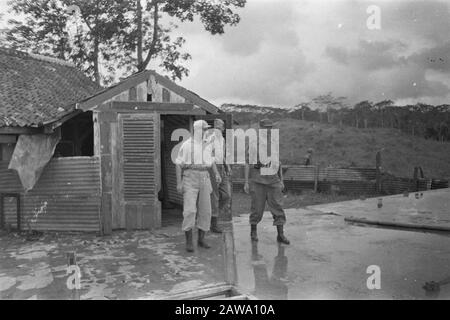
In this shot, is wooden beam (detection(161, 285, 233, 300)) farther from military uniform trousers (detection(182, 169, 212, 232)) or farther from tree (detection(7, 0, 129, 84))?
tree (detection(7, 0, 129, 84))

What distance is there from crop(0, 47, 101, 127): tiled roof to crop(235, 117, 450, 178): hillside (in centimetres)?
2194

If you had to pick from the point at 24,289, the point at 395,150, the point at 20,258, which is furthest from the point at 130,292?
the point at 395,150

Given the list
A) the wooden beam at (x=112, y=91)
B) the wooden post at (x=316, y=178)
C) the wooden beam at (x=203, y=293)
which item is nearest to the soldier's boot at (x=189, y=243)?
the wooden beam at (x=203, y=293)

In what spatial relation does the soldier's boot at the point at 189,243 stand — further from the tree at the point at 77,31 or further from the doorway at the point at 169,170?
the tree at the point at 77,31

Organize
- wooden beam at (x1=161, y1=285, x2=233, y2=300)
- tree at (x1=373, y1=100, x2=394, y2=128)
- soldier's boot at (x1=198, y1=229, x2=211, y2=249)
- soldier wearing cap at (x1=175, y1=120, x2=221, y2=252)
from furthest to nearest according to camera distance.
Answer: tree at (x1=373, y1=100, x2=394, y2=128), soldier's boot at (x1=198, y1=229, x2=211, y2=249), soldier wearing cap at (x1=175, y1=120, x2=221, y2=252), wooden beam at (x1=161, y1=285, x2=233, y2=300)

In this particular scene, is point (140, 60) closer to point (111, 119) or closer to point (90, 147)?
point (90, 147)

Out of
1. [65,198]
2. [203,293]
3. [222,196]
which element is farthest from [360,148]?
[203,293]

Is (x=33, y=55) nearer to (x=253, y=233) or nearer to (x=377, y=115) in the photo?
(x=253, y=233)

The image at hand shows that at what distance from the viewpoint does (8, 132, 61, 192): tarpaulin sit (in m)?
8.23

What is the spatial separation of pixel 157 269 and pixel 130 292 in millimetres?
925

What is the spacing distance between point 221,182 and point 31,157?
12.0ft

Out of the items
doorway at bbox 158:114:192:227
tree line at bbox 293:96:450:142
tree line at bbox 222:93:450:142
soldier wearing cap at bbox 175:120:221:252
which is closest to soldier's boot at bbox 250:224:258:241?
soldier wearing cap at bbox 175:120:221:252

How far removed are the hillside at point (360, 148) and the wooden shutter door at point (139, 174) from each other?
24.4m

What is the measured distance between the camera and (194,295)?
4.38 meters
